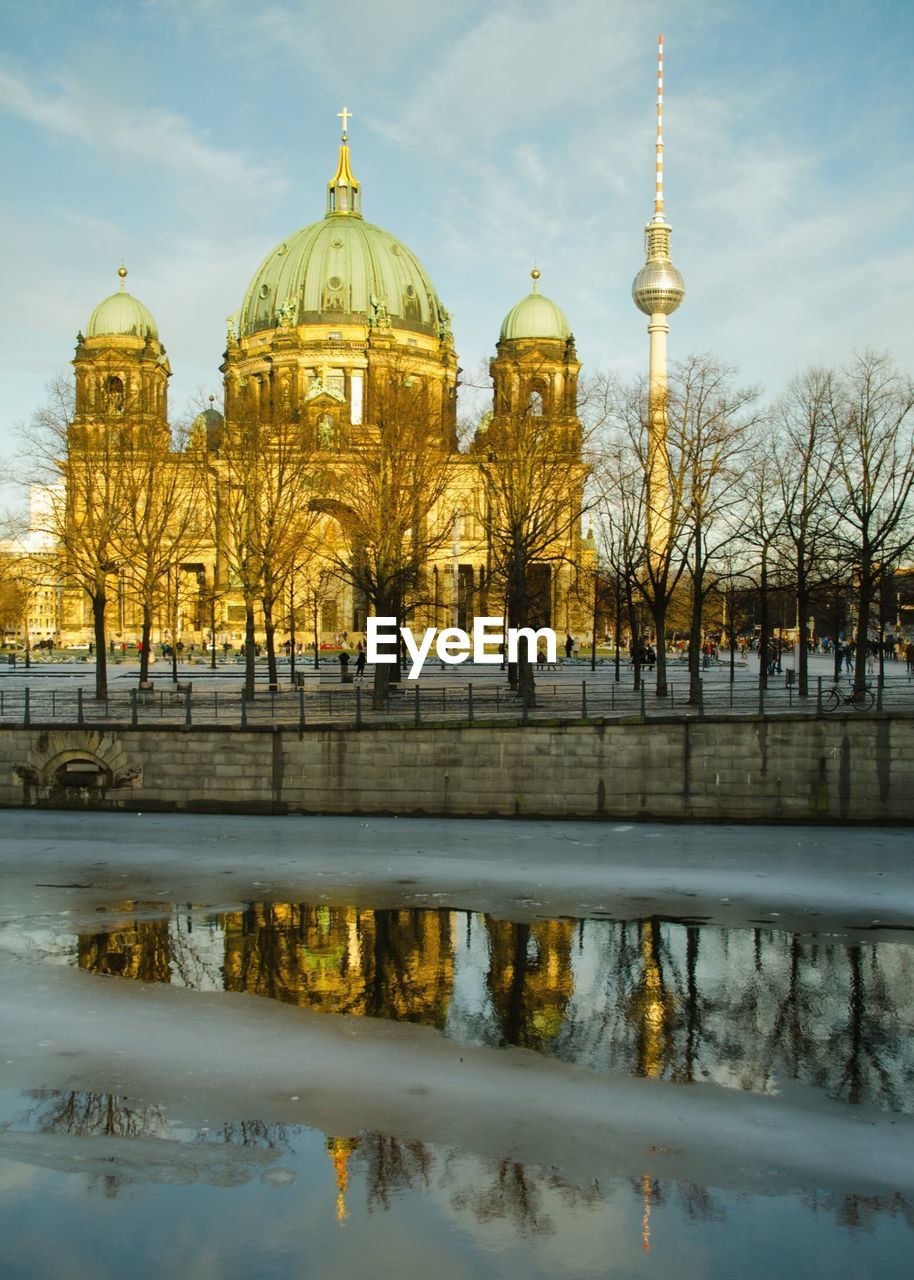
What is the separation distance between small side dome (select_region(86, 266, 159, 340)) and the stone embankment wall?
93.7 metres

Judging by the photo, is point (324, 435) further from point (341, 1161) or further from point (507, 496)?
point (341, 1161)

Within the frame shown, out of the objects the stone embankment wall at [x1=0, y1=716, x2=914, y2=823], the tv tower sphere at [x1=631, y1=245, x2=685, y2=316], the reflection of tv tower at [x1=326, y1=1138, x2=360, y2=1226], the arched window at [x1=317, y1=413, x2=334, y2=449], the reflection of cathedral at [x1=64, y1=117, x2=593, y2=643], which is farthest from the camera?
the tv tower sphere at [x1=631, y1=245, x2=685, y2=316]

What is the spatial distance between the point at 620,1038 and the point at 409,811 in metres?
15.1

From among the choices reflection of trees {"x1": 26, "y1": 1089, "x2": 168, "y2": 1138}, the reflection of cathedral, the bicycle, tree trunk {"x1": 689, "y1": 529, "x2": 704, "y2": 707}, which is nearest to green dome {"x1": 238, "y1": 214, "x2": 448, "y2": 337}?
the reflection of cathedral

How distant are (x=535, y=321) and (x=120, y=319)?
1528 inches

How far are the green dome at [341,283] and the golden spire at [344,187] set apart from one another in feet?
14.2

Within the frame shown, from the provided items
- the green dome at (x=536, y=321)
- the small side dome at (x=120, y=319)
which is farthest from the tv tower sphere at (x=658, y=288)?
the small side dome at (x=120, y=319)

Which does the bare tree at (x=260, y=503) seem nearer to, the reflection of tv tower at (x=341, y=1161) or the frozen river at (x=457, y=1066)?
the frozen river at (x=457, y=1066)

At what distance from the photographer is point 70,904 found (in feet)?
67.8

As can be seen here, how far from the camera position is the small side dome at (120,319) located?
382 feet

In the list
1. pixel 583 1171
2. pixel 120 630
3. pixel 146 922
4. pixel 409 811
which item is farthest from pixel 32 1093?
pixel 120 630

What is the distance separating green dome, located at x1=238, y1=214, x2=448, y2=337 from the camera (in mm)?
119625

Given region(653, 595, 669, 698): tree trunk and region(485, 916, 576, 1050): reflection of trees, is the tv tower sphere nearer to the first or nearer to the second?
region(653, 595, 669, 698): tree trunk

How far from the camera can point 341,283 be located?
393 feet
